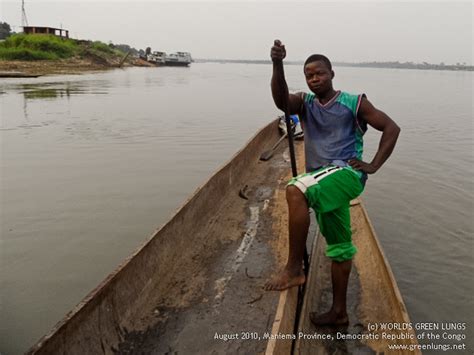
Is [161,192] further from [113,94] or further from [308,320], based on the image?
[113,94]

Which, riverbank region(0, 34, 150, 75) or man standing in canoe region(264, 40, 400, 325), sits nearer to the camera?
man standing in canoe region(264, 40, 400, 325)

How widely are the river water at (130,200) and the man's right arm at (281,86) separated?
7.40 ft

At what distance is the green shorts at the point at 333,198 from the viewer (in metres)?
2.27

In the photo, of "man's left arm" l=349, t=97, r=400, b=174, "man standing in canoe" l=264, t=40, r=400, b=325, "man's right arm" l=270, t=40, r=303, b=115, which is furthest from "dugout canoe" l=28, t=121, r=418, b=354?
"man's right arm" l=270, t=40, r=303, b=115

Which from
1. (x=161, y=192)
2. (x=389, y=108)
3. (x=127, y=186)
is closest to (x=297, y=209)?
(x=161, y=192)

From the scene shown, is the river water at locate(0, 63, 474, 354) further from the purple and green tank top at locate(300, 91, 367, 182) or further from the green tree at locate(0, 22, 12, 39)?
the green tree at locate(0, 22, 12, 39)

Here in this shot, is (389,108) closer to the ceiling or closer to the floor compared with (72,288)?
closer to the ceiling

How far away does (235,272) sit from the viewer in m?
3.38

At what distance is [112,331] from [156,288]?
2.02 feet

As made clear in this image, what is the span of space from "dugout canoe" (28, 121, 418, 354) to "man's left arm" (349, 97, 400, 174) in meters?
0.87

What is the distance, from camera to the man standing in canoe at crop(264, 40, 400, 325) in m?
2.31

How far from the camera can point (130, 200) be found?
19.5 ft

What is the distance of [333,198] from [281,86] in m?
0.82

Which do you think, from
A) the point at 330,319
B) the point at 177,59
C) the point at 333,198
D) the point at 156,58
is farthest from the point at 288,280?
the point at 177,59
